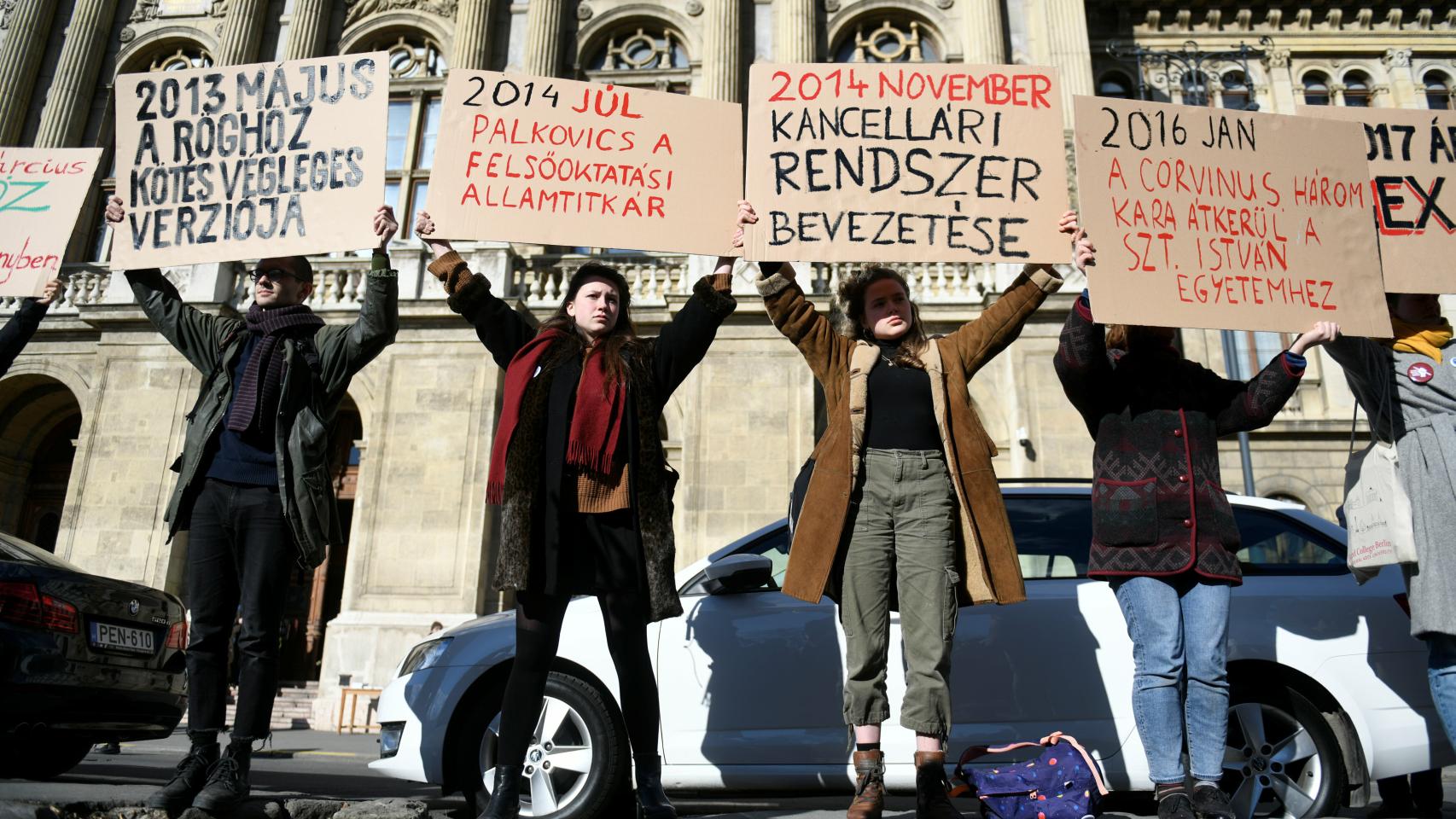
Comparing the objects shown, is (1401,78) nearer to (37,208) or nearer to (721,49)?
(721,49)

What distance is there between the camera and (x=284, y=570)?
3.95 metres

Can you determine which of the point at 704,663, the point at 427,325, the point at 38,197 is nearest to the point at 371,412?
the point at 427,325

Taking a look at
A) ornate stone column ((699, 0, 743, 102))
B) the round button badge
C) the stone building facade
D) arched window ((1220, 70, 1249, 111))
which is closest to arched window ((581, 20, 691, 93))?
the stone building facade

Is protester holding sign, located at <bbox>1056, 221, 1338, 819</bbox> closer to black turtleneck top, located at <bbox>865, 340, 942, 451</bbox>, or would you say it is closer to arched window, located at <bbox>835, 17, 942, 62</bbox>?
black turtleneck top, located at <bbox>865, 340, 942, 451</bbox>

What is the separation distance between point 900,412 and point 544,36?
16672 millimetres

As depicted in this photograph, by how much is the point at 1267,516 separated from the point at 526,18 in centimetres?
1735

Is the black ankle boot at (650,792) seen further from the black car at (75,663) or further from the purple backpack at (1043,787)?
the black car at (75,663)

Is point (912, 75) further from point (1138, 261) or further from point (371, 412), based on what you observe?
point (371, 412)

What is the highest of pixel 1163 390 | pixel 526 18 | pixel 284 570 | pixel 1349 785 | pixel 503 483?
pixel 526 18

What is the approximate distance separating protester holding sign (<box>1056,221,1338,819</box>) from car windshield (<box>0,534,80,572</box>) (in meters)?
5.30

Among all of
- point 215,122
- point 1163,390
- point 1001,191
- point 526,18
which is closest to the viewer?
point 1163,390

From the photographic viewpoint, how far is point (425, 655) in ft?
16.9

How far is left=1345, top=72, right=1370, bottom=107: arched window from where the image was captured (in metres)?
19.8

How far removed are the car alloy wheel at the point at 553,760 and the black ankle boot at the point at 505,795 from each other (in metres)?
0.81
